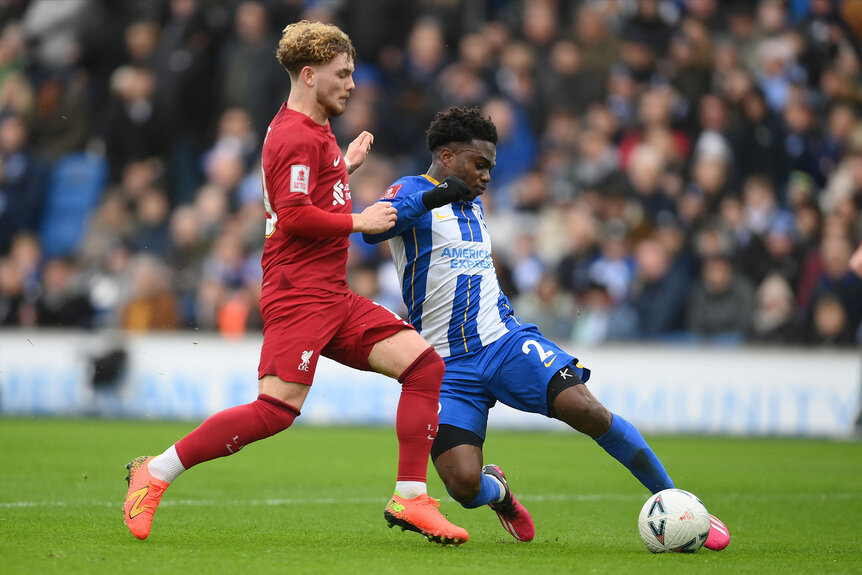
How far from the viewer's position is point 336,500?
7484mm

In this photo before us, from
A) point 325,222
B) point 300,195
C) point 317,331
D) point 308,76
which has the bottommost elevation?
point 317,331

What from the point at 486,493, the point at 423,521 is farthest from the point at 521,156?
the point at 423,521

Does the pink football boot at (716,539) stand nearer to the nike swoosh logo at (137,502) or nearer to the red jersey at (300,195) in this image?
the red jersey at (300,195)

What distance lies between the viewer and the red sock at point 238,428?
524cm

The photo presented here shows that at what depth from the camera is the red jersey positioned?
5.25 metres

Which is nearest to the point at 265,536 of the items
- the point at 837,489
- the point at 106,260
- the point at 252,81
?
the point at 837,489

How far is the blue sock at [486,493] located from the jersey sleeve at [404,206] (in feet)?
4.09

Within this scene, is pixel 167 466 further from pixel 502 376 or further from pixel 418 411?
pixel 502 376

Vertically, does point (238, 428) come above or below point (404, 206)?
below

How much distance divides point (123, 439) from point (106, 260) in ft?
13.0

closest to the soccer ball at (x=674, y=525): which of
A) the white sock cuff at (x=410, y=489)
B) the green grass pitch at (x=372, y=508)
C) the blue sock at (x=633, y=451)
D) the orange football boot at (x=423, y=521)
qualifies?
the green grass pitch at (x=372, y=508)

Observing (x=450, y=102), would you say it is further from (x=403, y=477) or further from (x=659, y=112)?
(x=403, y=477)

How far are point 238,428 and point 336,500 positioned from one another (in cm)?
236

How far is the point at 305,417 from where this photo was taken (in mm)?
14016
